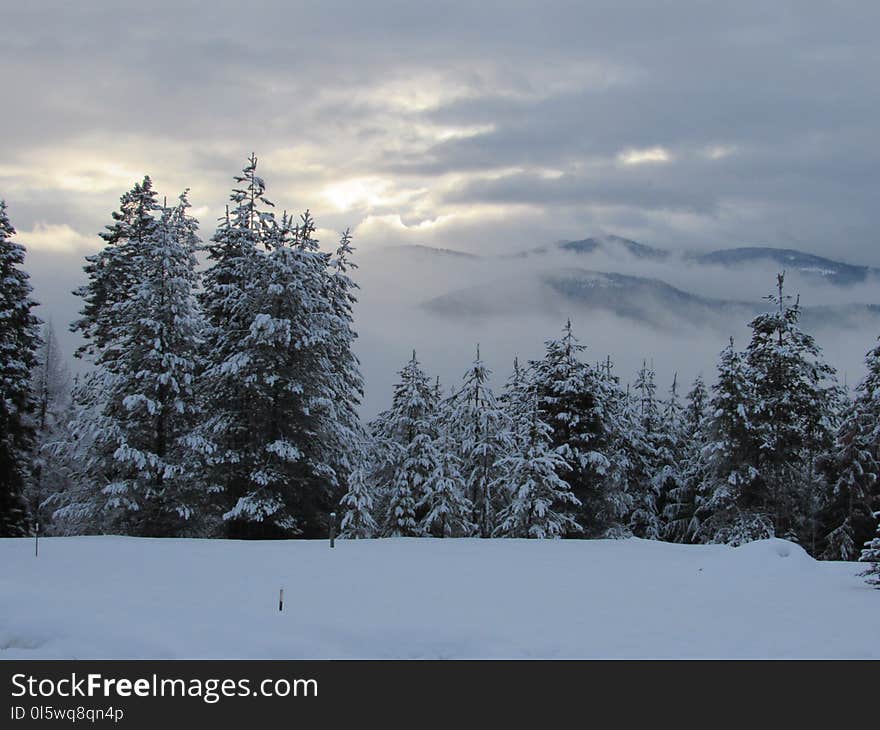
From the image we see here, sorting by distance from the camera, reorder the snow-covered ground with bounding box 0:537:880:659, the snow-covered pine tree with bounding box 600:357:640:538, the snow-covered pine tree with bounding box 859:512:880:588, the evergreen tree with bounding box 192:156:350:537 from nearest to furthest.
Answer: the snow-covered ground with bounding box 0:537:880:659, the snow-covered pine tree with bounding box 859:512:880:588, the evergreen tree with bounding box 192:156:350:537, the snow-covered pine tree with bounding box 600:357:640:538

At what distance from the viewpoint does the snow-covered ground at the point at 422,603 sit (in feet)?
40.3

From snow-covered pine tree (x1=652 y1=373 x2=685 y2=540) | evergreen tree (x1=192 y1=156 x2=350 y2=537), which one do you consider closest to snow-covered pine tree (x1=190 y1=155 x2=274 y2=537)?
evergreen tree (x1=192 y1=156 x2=350 y2=537)

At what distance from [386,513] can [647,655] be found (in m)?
25.1

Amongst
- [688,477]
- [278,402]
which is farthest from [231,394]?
[688,477]

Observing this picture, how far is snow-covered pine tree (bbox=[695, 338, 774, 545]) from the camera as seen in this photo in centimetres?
3453

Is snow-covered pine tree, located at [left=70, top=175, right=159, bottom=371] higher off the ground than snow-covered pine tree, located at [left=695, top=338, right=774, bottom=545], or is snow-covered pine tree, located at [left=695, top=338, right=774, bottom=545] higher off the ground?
snow-covered pine tree, located at [left=70, top=175, right=159, bottom=371]

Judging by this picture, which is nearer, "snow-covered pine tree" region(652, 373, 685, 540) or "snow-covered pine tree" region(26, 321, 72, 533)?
"snow-covered pine tree" region(26, 321, 72, 533)

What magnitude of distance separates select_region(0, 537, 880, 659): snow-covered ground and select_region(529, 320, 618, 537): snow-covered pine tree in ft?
38.9

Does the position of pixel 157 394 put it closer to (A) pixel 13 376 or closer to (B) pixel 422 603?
(A) pixel 13 376

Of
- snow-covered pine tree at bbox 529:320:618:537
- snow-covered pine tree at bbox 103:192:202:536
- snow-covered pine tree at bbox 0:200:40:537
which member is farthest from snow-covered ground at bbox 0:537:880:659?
snow-covered pine tree at bbox 529:320:618:537

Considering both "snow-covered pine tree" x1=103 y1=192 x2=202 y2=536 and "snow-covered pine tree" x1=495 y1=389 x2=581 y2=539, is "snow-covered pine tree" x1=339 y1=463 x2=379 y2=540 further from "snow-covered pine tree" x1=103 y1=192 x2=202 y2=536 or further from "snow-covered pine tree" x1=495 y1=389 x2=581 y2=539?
"snow-covered pine tree" x1=495 y1=389 x2=581 y2=539

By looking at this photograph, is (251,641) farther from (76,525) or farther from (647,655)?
(76,525)

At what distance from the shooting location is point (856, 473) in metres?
35.6

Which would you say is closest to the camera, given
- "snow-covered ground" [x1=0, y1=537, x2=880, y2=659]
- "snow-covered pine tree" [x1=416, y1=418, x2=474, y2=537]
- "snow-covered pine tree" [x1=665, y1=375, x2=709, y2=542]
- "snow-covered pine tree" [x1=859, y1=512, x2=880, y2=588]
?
"snow-covered ground" [x1=0, y1=537, x2=880, y2=659]
